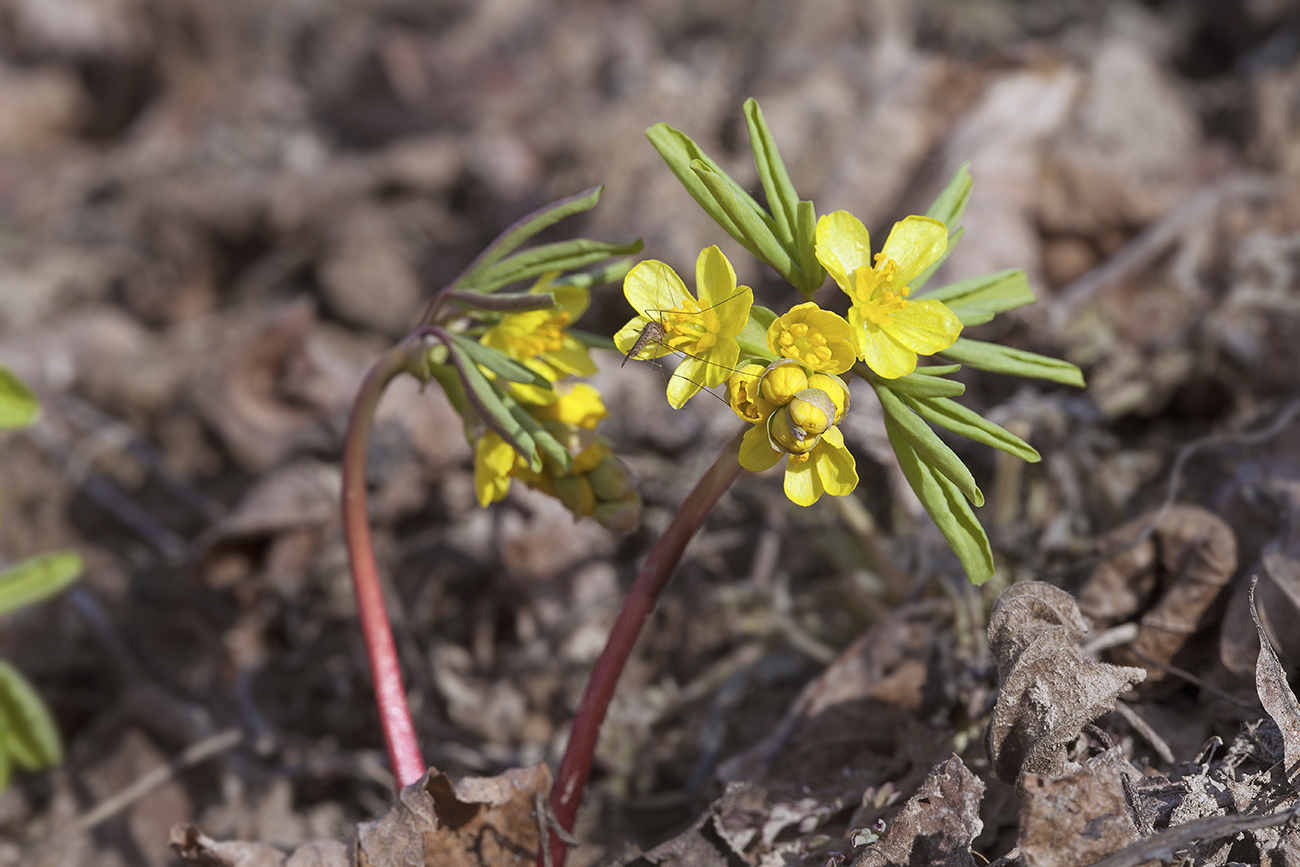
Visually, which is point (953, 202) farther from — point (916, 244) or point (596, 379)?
point (596, 379)

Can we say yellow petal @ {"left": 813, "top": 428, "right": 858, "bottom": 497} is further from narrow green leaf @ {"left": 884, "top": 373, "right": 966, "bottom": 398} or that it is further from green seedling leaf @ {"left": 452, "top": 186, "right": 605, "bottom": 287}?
green seedling leaf @ {"left": 452, "top": 186, "right": 605, "bottom": 287}

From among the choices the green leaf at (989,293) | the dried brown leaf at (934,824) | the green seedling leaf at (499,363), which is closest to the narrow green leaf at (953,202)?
the green leaf at (989,293)

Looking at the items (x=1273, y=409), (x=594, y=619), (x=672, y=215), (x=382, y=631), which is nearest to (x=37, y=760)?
(x=382, y=631)

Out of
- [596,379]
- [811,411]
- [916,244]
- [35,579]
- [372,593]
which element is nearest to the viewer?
[811,411]

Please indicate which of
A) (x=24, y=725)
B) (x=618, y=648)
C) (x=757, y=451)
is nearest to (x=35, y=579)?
(x=24, y=725)

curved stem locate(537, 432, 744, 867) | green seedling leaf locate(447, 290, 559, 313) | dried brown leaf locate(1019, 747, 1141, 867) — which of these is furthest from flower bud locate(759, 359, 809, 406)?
dried brown leaf locate(1019, 747, 1141, 867)

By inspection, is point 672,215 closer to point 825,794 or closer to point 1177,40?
point 825,794

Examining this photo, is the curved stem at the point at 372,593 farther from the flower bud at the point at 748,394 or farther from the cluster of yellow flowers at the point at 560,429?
the flower bud at the point at 748,394
